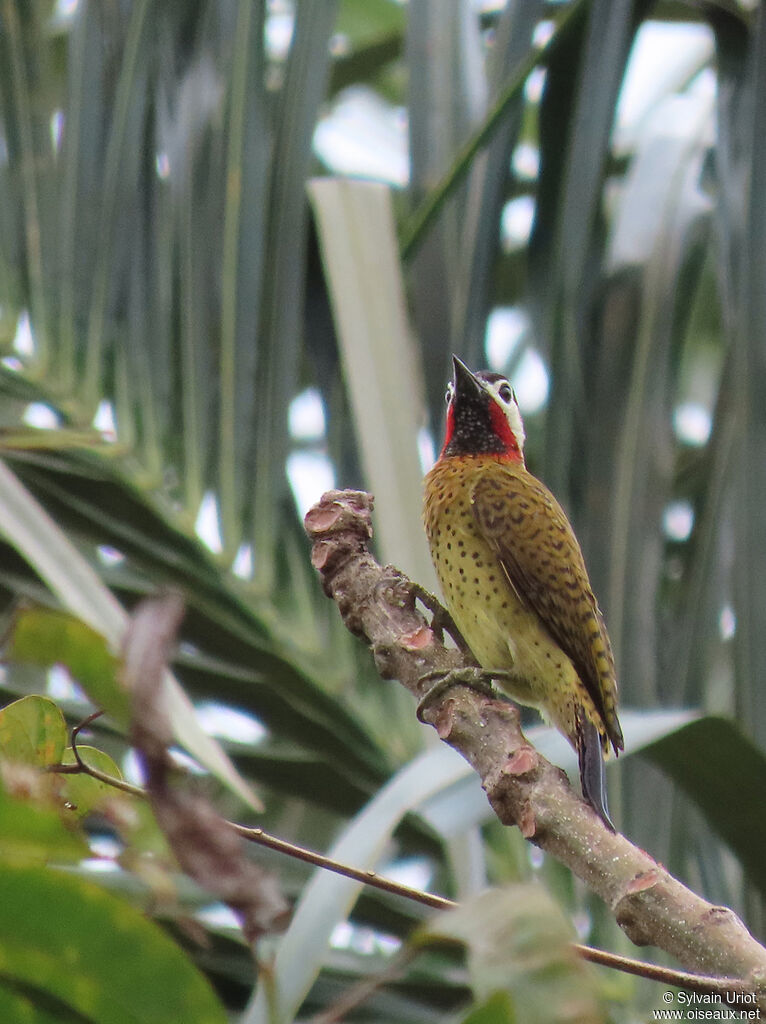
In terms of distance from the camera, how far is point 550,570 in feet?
6.89

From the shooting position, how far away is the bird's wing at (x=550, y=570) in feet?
6.57

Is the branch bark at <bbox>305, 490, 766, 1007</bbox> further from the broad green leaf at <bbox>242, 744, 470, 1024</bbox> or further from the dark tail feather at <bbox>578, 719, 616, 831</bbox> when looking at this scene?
the dark tail feather at <bbox>578, 719, 616, 831</bbox>

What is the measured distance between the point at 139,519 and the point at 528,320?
76 cm

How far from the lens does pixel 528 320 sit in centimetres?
225

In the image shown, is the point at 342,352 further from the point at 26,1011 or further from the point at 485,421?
the point at 26,1011

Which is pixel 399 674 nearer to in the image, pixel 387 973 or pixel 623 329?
pixel 387 973

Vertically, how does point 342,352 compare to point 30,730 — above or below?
above

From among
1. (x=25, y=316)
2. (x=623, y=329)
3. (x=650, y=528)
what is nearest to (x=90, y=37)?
(x=25, y=316)

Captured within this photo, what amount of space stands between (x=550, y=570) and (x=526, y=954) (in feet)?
5.33

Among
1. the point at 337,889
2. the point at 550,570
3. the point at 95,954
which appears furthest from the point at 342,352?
the point at 95,954

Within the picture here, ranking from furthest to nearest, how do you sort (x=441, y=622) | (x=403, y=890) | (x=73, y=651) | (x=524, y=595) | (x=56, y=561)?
(x=524, y=595)
(x=441, y=622)
(x=56, y=561)
(x=403, y=890)
(x=73, y=651)

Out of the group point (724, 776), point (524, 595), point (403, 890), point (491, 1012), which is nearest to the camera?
point (491, 1012)

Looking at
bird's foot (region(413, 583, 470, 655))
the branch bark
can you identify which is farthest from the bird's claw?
the branch bark

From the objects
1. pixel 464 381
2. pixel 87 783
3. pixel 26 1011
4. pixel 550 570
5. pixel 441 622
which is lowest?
pixel 26 1011
